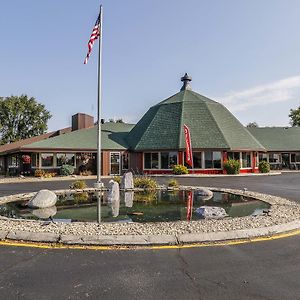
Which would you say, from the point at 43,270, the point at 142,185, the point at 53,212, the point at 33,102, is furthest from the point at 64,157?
the point at 33,102

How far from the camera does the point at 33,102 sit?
62062 mm

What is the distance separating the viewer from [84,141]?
34469mm

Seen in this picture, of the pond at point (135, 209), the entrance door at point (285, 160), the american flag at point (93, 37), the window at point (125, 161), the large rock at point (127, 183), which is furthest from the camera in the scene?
the entrance door at point (285, 160)

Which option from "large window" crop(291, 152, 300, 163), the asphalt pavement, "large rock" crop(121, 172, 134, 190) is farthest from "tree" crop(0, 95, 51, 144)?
the asphalt pavement

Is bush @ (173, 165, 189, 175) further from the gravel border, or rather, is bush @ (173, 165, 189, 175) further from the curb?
the curb

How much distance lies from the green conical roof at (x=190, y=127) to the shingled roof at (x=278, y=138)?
Answer: 294 inches

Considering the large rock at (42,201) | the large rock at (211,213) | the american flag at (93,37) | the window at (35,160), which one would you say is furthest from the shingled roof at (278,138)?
the large rock at (42,201)

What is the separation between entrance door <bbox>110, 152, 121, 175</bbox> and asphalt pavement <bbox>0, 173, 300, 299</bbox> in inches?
1104

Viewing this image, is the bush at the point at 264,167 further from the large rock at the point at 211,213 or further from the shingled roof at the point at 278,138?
the large rock at the point at 211,213

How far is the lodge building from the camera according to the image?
33.0 metres

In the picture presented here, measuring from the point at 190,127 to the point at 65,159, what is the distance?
530 inches

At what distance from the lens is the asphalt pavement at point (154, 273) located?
441 cm

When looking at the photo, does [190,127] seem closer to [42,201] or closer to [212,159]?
[212,159]

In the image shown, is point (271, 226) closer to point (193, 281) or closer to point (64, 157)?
point (193, 281)
